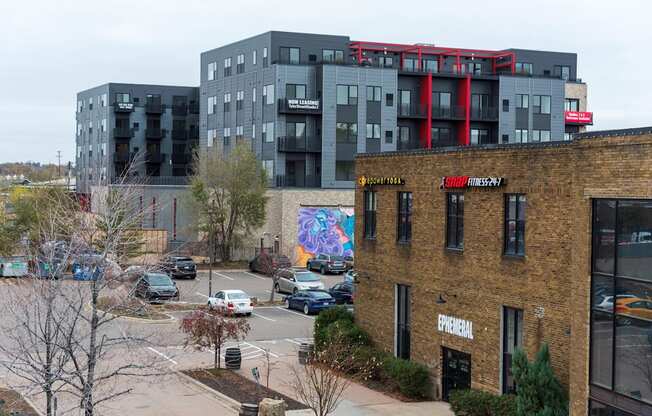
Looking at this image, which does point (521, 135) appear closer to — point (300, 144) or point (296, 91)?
point (300, 144)

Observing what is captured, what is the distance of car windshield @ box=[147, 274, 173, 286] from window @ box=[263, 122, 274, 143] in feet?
79.4

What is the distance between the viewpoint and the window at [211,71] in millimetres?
84150

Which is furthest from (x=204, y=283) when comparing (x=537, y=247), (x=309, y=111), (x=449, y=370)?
(x=537, y=247)

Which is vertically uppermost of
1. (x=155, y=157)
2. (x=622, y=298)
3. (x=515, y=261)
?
(x=155, y=157)

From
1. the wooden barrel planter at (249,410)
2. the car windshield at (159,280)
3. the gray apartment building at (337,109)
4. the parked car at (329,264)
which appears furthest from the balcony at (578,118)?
the wooden barrel planter at (249,410)

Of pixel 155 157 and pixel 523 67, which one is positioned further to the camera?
pixel 155 157

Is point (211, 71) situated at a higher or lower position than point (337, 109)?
higher

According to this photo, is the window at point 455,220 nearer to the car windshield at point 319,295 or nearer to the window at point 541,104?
the car windshield at point 319,295

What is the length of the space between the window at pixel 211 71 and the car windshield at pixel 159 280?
37048 mm

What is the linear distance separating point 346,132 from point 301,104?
430cm

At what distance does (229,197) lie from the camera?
6819cm

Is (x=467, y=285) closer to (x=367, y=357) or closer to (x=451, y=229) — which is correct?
(x=451, y=229)

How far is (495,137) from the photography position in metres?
79.2

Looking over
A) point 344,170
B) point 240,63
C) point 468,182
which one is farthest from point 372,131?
point 468,182
